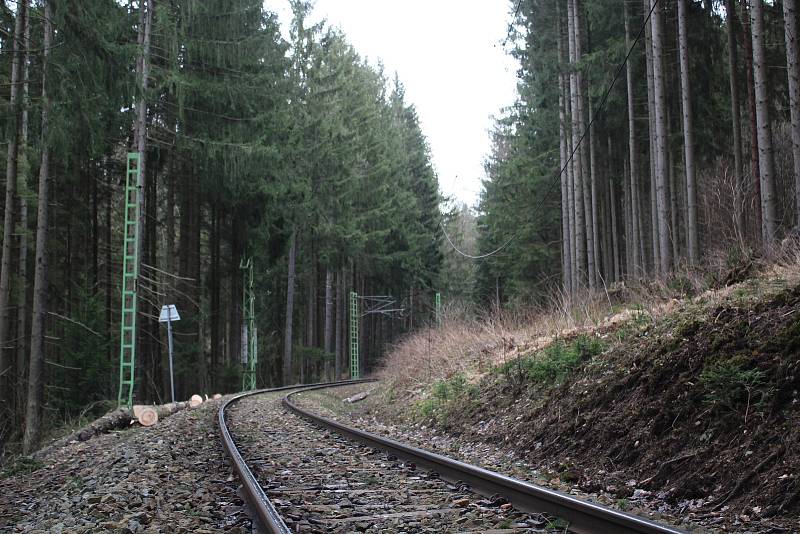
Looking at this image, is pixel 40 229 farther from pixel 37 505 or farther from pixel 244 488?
pixel 244 488

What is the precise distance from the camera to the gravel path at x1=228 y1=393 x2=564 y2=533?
471 centimetres

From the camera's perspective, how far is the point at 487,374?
40.8 feet

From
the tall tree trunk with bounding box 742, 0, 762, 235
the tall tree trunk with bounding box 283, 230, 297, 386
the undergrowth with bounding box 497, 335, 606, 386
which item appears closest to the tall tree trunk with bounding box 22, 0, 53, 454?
the undergrowth with bounding box 497, 335, 606, 386

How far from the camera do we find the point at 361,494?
5.85 m

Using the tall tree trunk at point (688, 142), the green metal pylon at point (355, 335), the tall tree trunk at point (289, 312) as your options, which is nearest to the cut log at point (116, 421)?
the tall tree trunk at point (688, 142)

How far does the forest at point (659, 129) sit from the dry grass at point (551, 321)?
0.50 m

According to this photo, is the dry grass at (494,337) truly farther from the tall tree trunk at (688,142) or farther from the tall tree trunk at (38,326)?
the tall tree trunk at (38,326)

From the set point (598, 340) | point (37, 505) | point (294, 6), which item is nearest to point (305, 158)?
point (294, 6)

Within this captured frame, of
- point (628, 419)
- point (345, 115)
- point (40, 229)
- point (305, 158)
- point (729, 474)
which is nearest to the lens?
point (729, 474)

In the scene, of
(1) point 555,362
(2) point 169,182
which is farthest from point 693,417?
(2) point 169,182

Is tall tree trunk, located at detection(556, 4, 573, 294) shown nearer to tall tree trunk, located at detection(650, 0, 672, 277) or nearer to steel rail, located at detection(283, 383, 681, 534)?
tall tree trunk, located at detection(650, 0, 672, 277)

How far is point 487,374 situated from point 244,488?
284 inches

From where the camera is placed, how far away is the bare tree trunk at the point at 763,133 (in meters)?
13.1

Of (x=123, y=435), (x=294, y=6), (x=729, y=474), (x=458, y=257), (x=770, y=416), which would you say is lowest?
(x=123, y=435)
